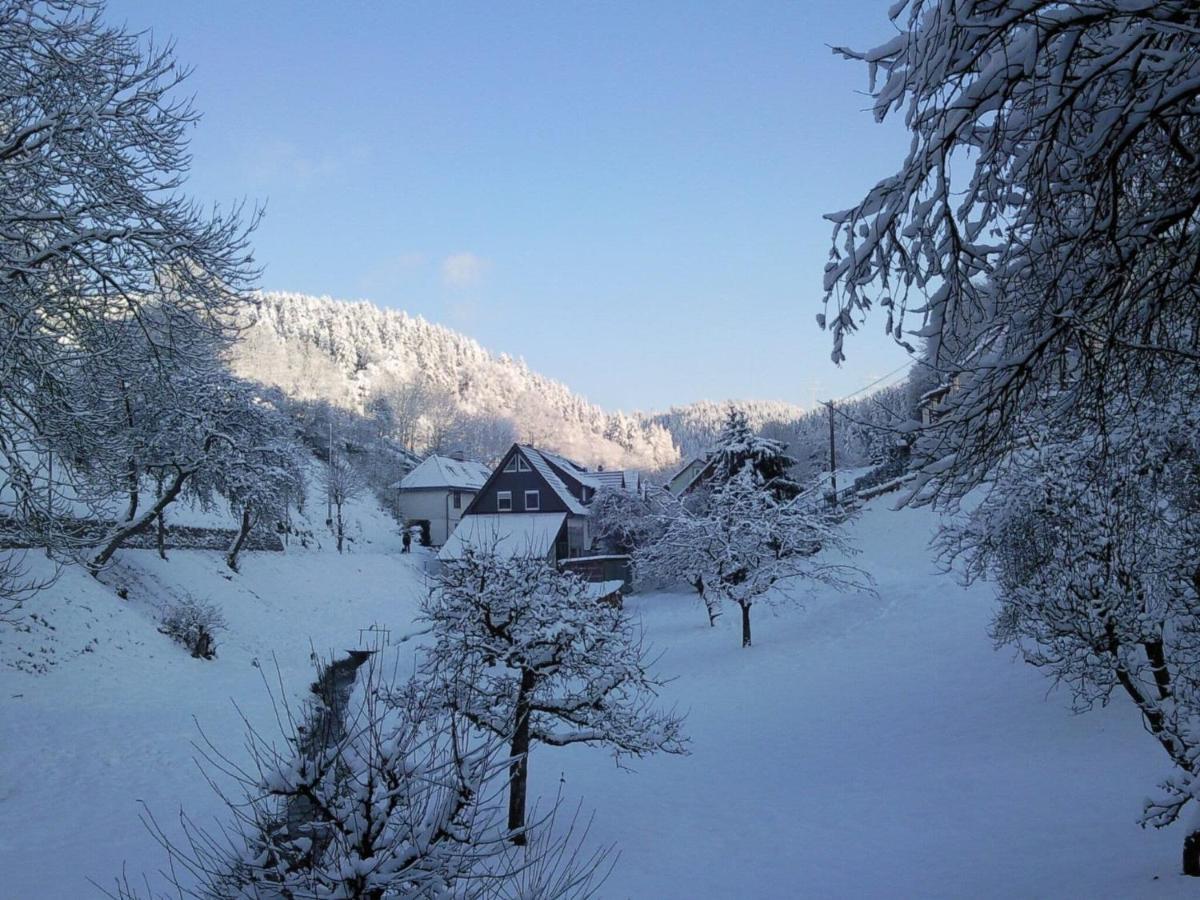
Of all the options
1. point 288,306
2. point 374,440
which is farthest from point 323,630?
point 288,306

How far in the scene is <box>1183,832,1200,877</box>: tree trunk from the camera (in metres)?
6.34

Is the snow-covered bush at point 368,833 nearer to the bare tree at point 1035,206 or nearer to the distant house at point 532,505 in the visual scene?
the bare tree at point 1035,206

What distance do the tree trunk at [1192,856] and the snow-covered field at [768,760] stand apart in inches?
8.2

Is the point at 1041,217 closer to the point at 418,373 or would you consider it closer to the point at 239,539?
the point at 239,539

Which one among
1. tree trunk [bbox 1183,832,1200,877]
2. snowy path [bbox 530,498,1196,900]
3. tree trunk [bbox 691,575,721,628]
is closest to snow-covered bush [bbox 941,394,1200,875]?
tree trunk [bbox 1183,832,1200,877]

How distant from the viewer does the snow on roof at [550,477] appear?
41.7 meters

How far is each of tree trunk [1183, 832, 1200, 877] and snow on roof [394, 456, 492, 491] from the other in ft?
159

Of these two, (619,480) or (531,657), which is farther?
(619,480)

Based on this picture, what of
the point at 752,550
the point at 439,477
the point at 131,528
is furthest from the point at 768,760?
the point at 439,477

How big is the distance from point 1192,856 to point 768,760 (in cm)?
890

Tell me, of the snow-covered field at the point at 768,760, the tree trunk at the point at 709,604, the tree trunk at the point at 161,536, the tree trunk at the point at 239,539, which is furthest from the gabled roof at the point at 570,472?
the tree trunk at the point at 161,536

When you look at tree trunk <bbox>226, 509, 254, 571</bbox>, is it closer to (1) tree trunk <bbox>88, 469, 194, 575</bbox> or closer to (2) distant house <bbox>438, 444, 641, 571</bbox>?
(1) tree trunk <bbox>88, 469, 194, 575</bbox>

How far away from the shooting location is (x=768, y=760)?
48.3ft

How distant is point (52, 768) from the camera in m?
12.3
